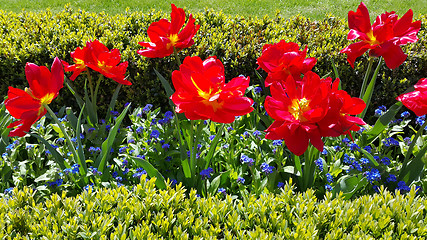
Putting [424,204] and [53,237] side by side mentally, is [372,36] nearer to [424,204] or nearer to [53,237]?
[424,204]

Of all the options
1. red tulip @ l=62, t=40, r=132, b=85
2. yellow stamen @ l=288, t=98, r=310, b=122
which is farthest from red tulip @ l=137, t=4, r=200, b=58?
yellow stamen @ l=288, t=98, r=310, b=122

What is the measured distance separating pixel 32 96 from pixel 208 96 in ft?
3.00

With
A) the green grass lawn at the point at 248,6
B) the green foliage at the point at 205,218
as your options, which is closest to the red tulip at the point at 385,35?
the green foliage at the point at 205,218

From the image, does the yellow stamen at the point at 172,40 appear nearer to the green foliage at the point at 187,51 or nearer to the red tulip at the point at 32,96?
the red tulip at the point at 32,96

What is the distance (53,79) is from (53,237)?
0.83 m

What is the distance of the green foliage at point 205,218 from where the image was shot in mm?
1701

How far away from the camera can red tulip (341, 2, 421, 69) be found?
2.22m

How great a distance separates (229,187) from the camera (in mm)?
2604

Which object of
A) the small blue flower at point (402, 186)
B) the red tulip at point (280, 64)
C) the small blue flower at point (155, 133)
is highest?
the red tulip at point (280, 64)

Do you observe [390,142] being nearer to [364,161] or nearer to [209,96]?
[364,161]

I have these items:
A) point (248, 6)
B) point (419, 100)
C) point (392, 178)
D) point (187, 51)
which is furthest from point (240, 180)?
point (248, 6)

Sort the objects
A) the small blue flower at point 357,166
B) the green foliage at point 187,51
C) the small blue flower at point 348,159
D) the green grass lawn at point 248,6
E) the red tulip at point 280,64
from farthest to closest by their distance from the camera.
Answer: the green grass lawn at point 248,6, the green foliage at point 187,51, the small blue flower at point 348,159, the small blue flower at point 357,166, the red tulip at point 280,64

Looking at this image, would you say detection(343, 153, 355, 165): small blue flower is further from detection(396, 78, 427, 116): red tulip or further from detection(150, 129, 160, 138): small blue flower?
detection(150, 129, 160, 138): small blue flower

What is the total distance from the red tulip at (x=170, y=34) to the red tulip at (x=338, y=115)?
0.87 m
